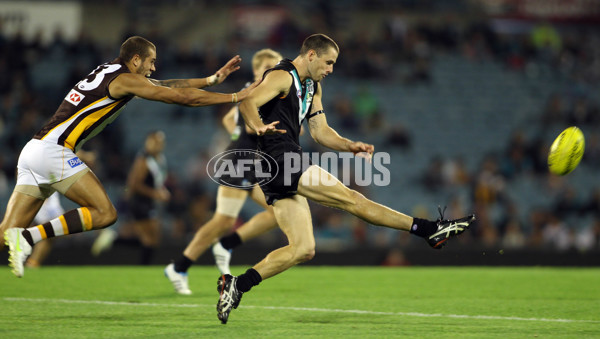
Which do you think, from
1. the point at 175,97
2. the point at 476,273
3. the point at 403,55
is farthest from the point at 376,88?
the point at 175,97

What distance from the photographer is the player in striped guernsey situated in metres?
7.03

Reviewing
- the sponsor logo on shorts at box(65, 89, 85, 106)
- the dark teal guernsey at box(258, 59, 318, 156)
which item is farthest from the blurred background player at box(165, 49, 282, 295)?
the sponsor logo on shorts at box(65, 89, 85, 106)

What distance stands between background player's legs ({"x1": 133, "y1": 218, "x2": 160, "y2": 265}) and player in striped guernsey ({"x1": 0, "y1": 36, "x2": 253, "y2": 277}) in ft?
22.6

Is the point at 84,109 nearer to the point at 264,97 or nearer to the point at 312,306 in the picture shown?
the point at 264,97

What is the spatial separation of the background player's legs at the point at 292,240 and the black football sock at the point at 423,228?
882 mm

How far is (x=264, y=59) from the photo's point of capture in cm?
985

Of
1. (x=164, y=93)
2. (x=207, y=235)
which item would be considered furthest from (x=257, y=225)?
(x=164, y=93)

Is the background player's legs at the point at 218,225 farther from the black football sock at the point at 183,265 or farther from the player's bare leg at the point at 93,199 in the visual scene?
the player's bare leg at the point at 93,199

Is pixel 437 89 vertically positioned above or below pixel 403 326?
above

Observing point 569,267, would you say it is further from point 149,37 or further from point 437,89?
point 149,37

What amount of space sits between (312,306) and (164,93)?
276cm

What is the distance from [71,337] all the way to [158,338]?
0.65 meters

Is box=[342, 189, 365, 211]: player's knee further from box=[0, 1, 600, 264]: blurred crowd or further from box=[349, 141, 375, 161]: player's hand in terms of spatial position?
box=[0, 1, 600, 264]: blurred crowd

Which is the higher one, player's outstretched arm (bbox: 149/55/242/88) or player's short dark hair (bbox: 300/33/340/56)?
player's short dark hair (bbox: 300/33/340/56)
